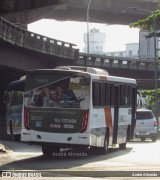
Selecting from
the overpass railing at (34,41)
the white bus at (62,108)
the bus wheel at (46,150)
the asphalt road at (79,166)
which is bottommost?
the bus wheel at (46,150)

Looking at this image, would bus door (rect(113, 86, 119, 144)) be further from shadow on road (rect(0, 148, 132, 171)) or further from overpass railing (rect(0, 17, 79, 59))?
overpass railing (rect(0, 17, 79, 59))

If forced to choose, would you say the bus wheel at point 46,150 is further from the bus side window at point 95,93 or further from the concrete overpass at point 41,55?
the concrete overpass at point 41,55

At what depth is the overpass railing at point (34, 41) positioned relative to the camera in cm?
4612

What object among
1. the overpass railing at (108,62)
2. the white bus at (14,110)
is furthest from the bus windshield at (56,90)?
the overpass railing at (108,62)

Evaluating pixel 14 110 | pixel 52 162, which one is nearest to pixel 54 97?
pixel 52 162

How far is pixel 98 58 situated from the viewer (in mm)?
67688

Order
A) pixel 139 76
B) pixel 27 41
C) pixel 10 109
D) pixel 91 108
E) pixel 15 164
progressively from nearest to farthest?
pixel 15 164, pixel 91 108, pixel 10 109, pixel 27 41, pixel 139 76

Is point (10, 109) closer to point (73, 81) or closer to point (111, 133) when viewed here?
point (111, 133)

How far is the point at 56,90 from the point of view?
19.3 m

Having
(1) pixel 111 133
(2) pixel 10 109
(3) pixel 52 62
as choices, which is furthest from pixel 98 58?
(1) pixel 111 133

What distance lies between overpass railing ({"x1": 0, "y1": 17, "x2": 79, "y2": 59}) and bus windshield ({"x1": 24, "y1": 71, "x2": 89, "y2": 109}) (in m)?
25.3

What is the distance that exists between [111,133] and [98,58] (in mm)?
45971

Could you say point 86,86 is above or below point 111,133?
above

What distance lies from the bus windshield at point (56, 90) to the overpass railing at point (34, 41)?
2526 cm
